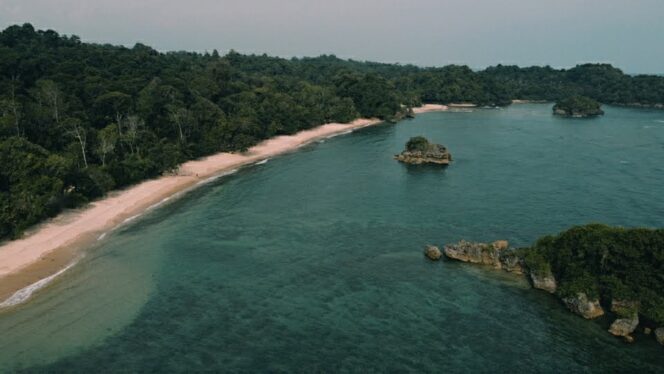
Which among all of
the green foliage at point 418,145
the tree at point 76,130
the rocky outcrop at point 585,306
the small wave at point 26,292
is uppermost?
the tree at point 76,130

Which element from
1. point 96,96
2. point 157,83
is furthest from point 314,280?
point 157,83

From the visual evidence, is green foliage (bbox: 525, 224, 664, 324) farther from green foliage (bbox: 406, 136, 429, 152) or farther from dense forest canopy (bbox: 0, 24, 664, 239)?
green foliage (bbox: 406, 136, 429, 152)

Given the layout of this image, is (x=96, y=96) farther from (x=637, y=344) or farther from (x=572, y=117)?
(x=572, y=117)

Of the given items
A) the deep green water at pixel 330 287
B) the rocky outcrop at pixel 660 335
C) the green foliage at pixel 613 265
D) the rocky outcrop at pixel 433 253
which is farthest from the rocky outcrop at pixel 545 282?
the rocky outcrop at pixel 433 253

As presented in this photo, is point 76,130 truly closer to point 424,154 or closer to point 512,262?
point 424,154

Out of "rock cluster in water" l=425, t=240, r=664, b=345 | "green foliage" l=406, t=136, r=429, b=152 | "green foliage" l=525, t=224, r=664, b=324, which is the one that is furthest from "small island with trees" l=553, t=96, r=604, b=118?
"green foliage" l=525, t=224, r=664, b=324

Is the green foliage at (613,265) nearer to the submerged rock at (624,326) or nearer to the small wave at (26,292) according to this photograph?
the submerged rock at (624,326)

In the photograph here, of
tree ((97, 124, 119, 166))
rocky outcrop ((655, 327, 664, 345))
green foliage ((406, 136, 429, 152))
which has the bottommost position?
rocky outcrop ((655, 327, 664, 345))
